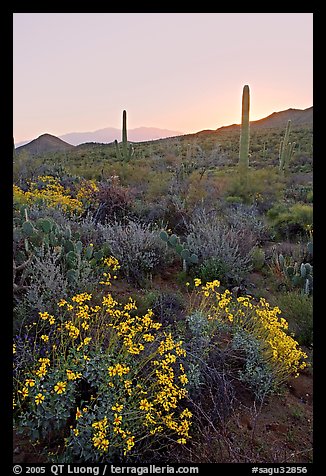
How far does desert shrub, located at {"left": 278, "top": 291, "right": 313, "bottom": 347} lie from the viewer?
4266 millimetres

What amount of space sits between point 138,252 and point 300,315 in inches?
88.0

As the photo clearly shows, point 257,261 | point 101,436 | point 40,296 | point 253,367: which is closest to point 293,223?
point 257,261

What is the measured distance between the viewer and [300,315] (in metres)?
4.46

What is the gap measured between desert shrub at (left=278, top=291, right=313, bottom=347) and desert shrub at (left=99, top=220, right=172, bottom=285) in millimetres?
1775

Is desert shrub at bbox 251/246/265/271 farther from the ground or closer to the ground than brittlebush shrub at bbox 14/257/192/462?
farther from the ground

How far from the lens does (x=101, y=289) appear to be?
186 inches

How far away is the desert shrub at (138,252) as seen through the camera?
528 cm

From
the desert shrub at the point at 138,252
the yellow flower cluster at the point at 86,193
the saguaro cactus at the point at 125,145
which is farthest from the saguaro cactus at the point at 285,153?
the desert shrub at the point at 138,252

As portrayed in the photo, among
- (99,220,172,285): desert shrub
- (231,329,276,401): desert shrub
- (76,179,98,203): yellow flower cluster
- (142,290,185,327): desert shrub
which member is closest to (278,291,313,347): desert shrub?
(231,329,276,401): desert shrub

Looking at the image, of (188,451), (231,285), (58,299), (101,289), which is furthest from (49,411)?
(231,285)

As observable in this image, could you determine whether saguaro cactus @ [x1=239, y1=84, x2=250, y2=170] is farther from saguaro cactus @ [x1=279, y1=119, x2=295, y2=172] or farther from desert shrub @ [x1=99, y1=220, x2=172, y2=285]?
desert shrub @ [x1=99, y1=220, x2=172, y2=285]

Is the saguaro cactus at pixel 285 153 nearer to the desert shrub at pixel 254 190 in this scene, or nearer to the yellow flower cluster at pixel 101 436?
the desert shrub at pixel 254 190
